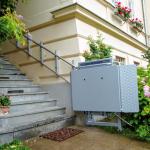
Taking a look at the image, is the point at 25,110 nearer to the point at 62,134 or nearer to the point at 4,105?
the point at 4,105

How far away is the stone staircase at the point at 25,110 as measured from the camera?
541cm

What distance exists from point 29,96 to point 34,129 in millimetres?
1510

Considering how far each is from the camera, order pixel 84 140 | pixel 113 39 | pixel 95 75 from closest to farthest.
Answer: pixel 84 140
pixel 95 75
pixel 113 39

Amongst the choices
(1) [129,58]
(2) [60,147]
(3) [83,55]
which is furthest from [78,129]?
(1) [129,58]

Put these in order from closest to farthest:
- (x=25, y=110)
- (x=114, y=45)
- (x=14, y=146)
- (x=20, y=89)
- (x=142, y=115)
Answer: (x=14, y=146) < (x=142, y=115) < (x=25, y=110) < (x=20, y=89) < (x=114, y=45)

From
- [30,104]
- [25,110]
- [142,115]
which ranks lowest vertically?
[142,115]

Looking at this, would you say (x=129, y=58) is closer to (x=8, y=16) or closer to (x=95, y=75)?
(x=95, y=75)

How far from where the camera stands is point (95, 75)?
6.30 metres

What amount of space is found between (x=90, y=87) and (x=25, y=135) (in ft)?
6.62

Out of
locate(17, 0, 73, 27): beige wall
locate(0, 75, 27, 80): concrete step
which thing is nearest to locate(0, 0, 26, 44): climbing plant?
locate(0, 75, 27, 80): concrete step

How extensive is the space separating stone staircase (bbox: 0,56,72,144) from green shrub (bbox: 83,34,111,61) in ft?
Answer: 5.54

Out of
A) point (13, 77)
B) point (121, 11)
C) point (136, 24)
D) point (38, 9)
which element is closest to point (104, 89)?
point (13, 77)

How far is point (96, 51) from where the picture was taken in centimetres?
772

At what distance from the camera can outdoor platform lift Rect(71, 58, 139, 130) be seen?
586cm
